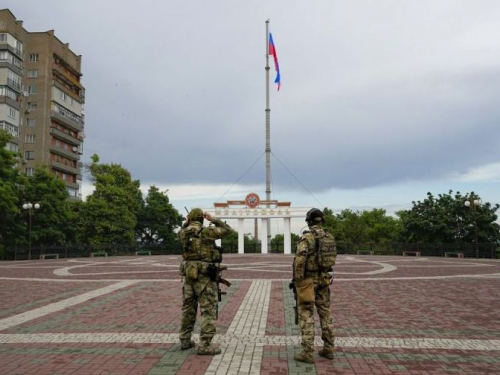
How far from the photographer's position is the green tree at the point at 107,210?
43.5 meters

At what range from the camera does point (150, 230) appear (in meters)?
52.8

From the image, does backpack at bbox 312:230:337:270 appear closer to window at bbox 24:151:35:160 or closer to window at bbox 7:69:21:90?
window at bbox 7:69:21:90

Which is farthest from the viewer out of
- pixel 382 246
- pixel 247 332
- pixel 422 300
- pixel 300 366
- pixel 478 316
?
pixel 382 246

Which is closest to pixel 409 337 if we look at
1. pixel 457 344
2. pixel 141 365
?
pixel 457 344

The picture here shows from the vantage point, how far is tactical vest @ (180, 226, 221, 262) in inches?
230

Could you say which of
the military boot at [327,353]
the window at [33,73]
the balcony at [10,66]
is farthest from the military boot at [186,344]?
the window at [33,73]

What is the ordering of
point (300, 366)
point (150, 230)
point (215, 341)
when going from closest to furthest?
point (300, 366), point (215, 341), point (150, 230)

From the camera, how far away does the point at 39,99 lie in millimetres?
56312

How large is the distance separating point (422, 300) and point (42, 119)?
186 feet

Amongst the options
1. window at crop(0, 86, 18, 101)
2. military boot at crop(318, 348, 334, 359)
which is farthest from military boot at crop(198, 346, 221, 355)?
window at crop(0, 86, 18, 101)

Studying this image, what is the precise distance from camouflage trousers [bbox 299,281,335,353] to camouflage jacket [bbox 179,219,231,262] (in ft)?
4.57

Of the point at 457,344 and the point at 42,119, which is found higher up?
the point at 42,119

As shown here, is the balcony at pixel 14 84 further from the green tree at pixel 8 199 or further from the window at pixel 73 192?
the green tree at pixel 8 199

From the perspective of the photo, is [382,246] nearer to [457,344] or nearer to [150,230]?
[150,230]
